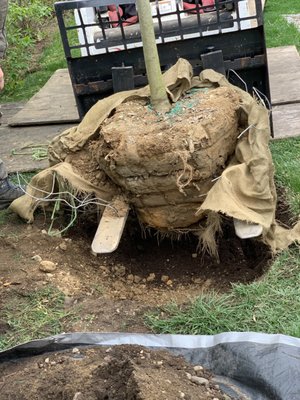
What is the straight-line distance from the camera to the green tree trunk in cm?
332

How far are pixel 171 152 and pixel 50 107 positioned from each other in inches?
123

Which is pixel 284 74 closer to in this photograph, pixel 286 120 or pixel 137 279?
pixel 286 120

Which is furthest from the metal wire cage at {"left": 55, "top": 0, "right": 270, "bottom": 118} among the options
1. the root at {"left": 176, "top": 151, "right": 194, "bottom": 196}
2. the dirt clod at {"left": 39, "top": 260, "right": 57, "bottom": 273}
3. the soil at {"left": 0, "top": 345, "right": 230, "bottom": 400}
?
the soil at {"left": 0, "top": 345, "right": 230, "bottom": 400}

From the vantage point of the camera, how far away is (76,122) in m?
5.50

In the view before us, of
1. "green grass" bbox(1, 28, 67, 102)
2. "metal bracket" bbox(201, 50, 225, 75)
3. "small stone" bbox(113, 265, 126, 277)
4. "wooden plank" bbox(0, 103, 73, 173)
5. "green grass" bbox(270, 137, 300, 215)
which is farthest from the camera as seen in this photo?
"green grass" bbox(1, 28, 67, 102)

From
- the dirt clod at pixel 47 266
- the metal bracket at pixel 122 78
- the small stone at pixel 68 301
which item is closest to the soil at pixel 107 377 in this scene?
the small stone at pixel 68 301

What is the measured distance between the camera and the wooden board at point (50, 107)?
5.62 metres

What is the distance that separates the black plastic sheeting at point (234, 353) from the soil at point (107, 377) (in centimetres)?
5

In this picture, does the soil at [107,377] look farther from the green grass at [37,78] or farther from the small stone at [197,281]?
the green grass at [37,78]

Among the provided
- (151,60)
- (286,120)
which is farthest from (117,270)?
(286,120)

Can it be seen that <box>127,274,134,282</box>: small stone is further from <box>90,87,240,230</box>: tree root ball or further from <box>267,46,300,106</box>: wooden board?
<box>267,46,300,106</box>: wooden board

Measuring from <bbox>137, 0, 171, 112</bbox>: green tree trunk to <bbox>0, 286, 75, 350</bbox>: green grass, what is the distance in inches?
46.0

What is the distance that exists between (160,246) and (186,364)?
1.38 metres

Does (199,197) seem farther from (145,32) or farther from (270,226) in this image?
(145,32)
